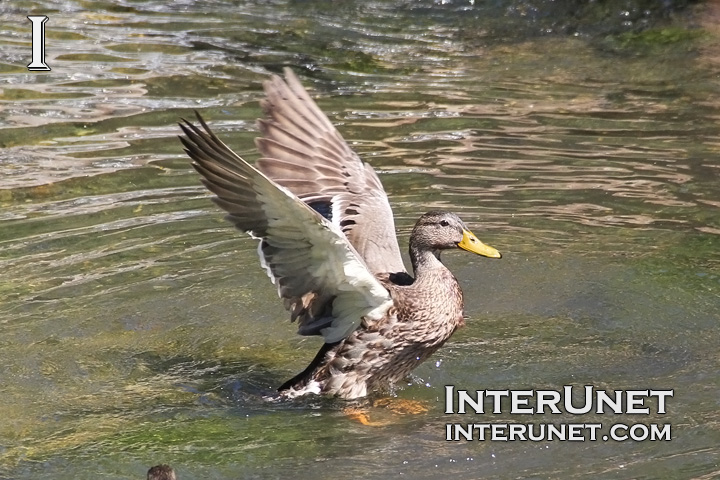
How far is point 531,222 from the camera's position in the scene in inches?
356

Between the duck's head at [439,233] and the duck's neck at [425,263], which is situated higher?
the duck's head at [439,233]

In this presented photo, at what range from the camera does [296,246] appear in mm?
6246

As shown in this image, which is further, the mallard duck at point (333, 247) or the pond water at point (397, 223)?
the pond water at point (397, 223)

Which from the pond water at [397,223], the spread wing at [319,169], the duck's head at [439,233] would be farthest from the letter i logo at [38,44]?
the duck's head at [439,233]

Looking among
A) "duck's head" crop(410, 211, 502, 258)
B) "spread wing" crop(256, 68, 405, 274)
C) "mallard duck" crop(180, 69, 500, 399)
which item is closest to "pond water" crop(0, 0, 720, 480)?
"mallard duck" crop(180, 69, 500, 399)

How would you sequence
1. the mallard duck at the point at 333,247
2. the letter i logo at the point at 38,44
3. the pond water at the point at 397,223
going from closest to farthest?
1. the mallard duck at the point at 333,247
2. the pond water at the point at 397,223
3. the letter i logo at the point at 38,44

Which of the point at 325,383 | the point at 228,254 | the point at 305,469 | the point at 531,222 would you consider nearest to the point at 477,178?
the point at 531,222

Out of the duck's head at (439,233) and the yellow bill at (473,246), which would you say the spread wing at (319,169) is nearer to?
the duck's head at (439,233)

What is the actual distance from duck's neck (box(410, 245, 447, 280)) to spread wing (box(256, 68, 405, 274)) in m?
0.11

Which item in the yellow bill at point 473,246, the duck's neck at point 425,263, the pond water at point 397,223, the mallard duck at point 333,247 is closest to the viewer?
the mallard duck at point 333,247

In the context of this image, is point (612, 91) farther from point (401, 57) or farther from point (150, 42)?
point (150, 42)

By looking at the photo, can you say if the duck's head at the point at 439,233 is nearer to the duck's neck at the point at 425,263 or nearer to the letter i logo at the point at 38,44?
the duck's neck at the point at 425,263

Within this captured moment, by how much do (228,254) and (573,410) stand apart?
312cm

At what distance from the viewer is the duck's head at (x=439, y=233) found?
279 inches
